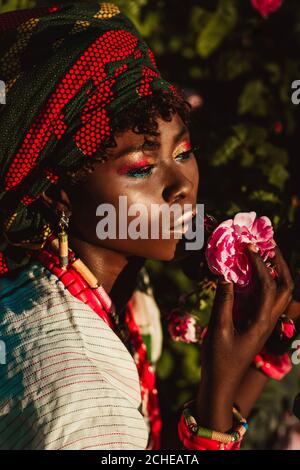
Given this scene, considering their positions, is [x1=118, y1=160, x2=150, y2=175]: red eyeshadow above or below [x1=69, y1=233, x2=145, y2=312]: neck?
above

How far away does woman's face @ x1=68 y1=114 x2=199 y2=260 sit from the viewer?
7.91 feet

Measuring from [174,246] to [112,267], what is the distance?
1.31 feet

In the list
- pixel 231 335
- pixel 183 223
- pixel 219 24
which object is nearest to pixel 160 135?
pixel 183 223

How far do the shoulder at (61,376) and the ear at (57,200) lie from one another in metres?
0.32

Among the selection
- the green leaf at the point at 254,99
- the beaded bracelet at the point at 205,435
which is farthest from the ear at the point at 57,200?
the green leaf at the point at 254,99

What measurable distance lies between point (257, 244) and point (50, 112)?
1025 millimetres

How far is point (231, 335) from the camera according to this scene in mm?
2311

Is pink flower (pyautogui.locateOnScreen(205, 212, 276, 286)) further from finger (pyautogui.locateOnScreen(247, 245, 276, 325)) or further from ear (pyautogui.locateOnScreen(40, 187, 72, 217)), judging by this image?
ear (pyautogui.locateOnScreen(40, 187, 72, 217))

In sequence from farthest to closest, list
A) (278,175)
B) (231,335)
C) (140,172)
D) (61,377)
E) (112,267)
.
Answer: (278,175) < (112,267) < (140,172) < (231,335) < (61,377)

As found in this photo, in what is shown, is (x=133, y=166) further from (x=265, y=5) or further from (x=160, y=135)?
(x=265, y=5)

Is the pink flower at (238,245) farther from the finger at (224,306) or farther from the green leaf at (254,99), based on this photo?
→ the green leaf at (254,99)

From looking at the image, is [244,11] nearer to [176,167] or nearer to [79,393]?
[176,167]

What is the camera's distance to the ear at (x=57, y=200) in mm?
2570

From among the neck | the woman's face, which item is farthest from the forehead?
the neck
